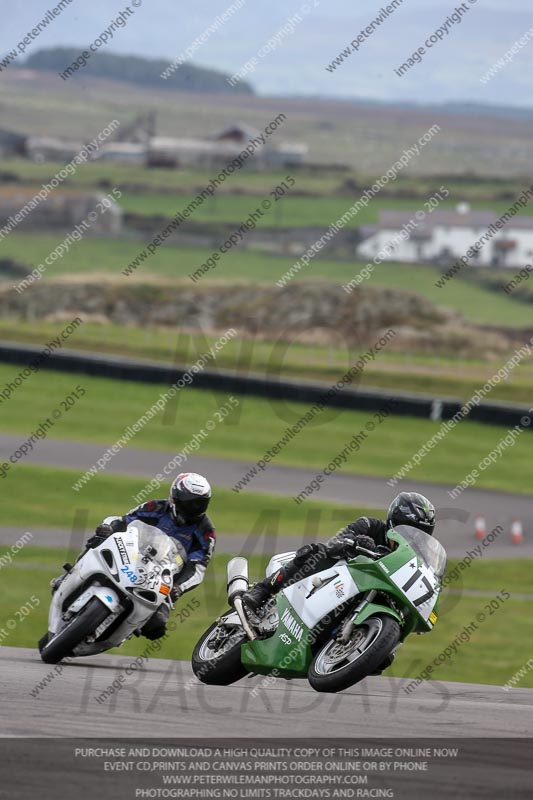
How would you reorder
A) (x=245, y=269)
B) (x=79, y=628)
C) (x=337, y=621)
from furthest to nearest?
(x=245, y=269) < (x=79, y=628) < (x=337, y=621)

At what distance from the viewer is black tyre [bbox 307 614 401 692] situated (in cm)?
805

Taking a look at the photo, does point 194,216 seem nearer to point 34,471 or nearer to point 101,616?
point 34,471

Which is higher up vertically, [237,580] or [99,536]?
[99,536]

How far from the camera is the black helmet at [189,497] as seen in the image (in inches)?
386

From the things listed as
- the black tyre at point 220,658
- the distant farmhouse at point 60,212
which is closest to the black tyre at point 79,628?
the black tyre at point 220,658

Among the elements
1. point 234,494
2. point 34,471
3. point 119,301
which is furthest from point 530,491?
point 119,301

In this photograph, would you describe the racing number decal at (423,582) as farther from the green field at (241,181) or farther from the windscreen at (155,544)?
the green field at (241,181)

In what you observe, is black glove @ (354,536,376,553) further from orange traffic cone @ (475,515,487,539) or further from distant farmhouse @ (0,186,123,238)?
distant farmhouse @ (0,186,123,238)

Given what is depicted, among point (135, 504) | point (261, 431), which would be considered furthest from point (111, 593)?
point (261, 431)

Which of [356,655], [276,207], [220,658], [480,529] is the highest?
[356,655]

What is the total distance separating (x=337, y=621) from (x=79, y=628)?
69.8 inches

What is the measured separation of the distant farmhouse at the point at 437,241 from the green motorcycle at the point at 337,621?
7261 centimetres

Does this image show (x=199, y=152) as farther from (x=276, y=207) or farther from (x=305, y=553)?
(x=305, y=553)

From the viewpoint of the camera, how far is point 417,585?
859 centimetres
